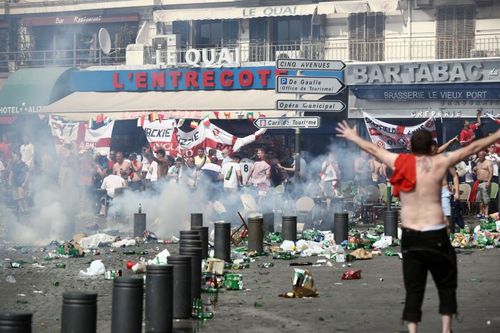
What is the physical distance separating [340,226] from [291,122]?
3461 mm

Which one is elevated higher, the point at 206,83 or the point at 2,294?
the point at 206,83

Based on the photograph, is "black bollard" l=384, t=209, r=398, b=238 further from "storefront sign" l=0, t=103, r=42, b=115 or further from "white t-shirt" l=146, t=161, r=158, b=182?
"storefront sign" l=0, t=103, r=42, b=115

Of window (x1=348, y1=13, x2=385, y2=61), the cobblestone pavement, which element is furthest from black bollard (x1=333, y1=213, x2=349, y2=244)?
window (x1=348, y1=13, x2=385, y2=61)

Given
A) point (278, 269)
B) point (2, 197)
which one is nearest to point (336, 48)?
point (2, 197)

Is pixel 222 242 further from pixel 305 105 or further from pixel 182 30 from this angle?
pixel 182 30

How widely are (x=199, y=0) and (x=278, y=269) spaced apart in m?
25.8

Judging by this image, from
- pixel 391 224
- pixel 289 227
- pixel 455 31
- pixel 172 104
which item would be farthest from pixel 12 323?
pixel 455 31

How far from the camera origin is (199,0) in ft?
136

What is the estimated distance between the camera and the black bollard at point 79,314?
29.9 ft

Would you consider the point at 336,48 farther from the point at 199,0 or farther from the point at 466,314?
the point at 466,314

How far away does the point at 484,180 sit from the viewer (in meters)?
27.3

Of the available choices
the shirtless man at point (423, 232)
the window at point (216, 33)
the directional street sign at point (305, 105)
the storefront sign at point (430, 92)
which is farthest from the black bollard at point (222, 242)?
the window at point (216, 33)

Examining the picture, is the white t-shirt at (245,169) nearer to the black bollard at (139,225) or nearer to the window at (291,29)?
the black bollard at (139,225)

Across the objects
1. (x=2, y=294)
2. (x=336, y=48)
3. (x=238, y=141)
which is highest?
(x=336, y=48)
